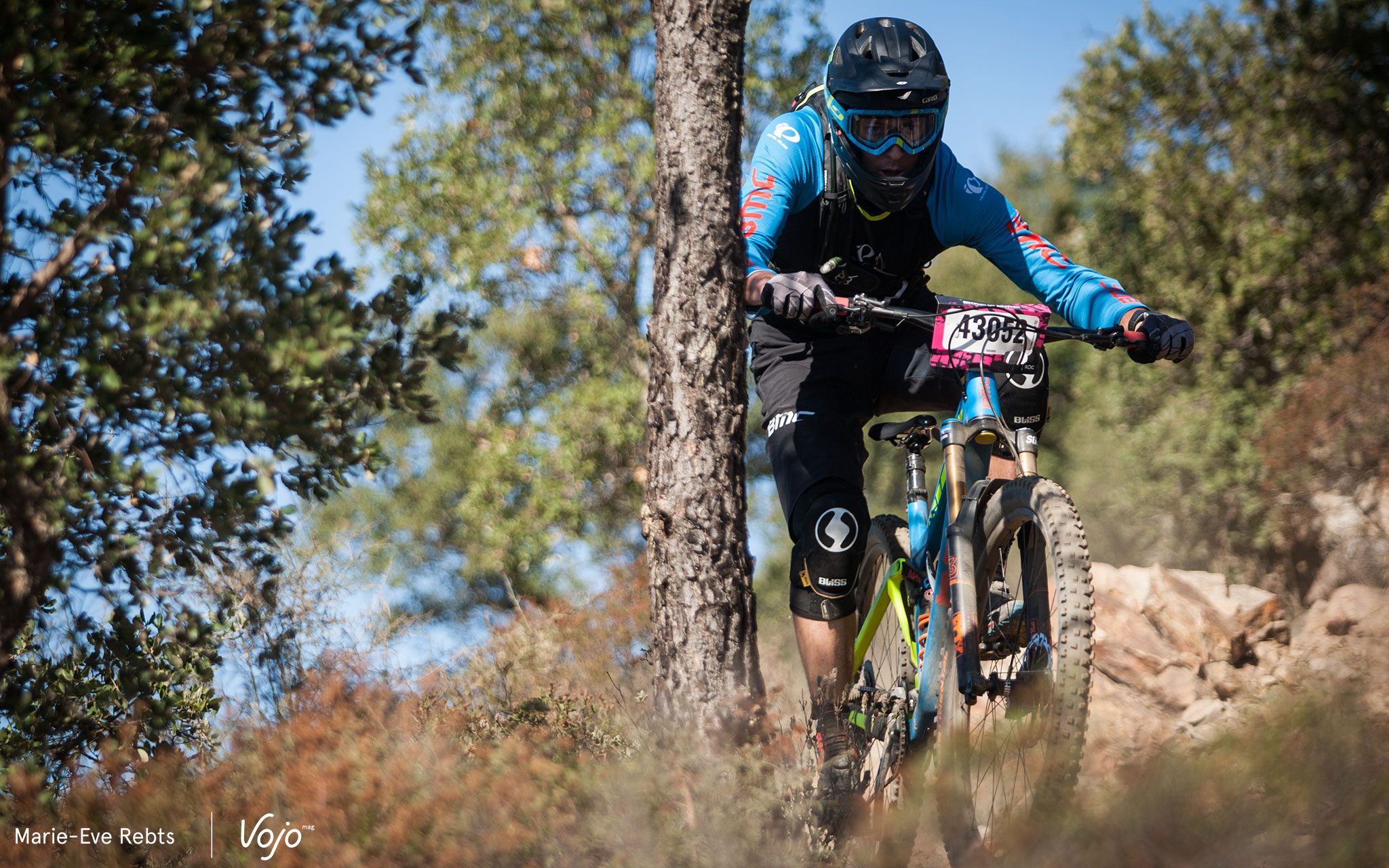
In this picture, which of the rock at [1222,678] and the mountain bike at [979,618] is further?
the rock at [1222,678]

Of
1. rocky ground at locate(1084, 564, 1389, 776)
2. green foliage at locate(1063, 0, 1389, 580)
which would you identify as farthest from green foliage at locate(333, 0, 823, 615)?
rocky ground at locate(1084, 564, 1389, 776)

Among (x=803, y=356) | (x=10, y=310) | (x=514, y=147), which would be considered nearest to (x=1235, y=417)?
(x=514, y=147)

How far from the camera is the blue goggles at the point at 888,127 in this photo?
3994mm

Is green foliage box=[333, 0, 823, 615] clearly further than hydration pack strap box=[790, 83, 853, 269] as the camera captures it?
Yes

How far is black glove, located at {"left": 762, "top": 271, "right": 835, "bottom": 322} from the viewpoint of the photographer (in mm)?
3461

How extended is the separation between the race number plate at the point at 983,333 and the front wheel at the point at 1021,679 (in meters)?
0.44

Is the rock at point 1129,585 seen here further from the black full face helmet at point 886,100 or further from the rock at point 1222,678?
the black full face helmet at point 886,100

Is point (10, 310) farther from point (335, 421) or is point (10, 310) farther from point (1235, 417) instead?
point (1235, 417)

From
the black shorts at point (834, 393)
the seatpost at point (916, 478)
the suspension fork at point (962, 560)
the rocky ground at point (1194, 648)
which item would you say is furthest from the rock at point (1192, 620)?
the suspension fork at point (962, 560)

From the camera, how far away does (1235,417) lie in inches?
587

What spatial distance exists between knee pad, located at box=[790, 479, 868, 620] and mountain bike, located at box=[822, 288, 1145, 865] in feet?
0.62

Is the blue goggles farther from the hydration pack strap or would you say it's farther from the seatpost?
the seatpost

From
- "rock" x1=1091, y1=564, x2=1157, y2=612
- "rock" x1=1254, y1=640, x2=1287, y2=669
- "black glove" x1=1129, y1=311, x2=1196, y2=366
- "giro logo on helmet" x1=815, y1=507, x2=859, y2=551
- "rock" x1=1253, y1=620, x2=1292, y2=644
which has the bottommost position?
"rock" x1=1254, y1=640, x2=1287, y2=669

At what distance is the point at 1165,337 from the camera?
11.3 ft
